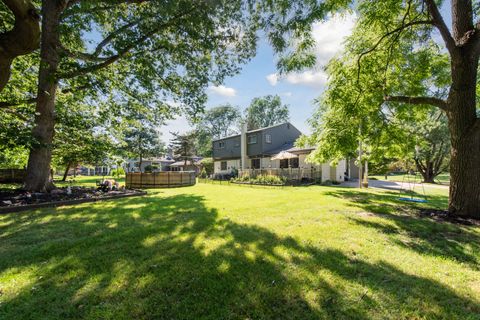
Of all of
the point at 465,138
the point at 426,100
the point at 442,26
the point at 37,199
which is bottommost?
the point at 37,199

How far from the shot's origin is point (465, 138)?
5.70 metres

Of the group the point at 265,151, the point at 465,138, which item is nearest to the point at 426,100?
the point at 465,138

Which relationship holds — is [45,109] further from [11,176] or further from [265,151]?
[265,151]

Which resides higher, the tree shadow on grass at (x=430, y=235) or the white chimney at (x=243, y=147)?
the white chimney at (x=243, y=147)

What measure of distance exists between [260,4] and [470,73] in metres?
5.99

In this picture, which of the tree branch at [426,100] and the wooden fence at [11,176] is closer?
the tree branch at [426,100]

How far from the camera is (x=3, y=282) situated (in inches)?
104

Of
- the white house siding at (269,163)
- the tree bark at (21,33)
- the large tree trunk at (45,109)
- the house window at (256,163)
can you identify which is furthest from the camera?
the house window at (256,163)

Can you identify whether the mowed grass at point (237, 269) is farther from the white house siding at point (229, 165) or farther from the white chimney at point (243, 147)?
the white house siding at point (229, 165)

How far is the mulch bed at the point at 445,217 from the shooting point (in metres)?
5.34

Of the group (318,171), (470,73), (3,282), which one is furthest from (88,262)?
(318,171)

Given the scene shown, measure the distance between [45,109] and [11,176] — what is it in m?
13.1

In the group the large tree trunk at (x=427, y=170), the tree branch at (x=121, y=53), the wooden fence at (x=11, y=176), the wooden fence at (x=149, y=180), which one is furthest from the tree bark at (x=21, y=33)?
the large tree trunk at (x=427, y=170)

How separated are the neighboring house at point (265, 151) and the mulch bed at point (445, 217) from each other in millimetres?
12234
